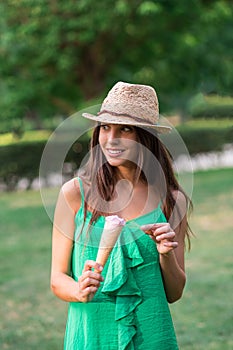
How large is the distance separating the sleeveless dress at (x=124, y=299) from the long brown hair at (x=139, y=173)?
0.06 meters

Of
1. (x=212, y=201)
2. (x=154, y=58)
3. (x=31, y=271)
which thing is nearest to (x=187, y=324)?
(x=31, y=271)

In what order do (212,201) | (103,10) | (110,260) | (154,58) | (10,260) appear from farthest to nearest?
(154,58) → (103,10) → (212,201) → (10,260) → (110,260)

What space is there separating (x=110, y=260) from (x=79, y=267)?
0.35 ft

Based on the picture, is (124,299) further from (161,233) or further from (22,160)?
(22,160)

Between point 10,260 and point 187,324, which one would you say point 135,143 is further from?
point 10,260

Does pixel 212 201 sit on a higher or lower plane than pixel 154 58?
lower

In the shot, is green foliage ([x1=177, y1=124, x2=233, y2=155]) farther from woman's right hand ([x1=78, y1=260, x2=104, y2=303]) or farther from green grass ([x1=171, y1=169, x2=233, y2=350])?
woman's right hand ([x1=78, y1=260, x2=104, y2=303])

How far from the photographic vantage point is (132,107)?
2.36 m

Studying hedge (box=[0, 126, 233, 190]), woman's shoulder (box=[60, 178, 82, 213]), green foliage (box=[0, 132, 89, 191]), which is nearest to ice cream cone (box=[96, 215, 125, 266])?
woman's shoulder (box=[60, 178, 82, 213])

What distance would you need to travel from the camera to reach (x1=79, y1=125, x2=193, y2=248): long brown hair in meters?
2.39

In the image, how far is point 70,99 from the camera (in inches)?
851

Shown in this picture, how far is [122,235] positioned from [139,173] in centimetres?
22

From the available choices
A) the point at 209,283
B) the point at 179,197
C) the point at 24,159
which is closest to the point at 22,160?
the point at 24,159

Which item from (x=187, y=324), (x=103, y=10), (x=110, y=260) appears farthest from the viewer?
(x=103, y=10)
